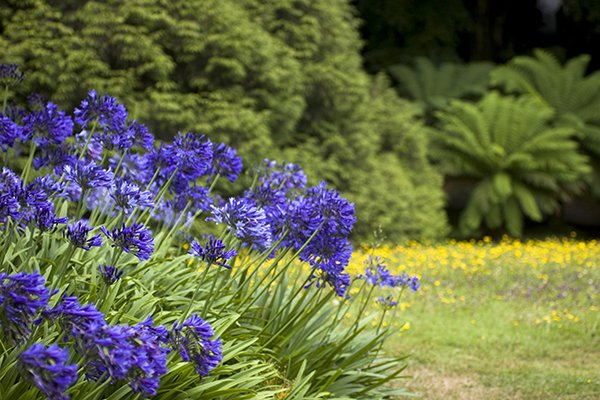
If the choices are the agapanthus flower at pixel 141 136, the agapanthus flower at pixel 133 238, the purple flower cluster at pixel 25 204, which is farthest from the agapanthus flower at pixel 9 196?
the agapanthus flower at pixel 141 136

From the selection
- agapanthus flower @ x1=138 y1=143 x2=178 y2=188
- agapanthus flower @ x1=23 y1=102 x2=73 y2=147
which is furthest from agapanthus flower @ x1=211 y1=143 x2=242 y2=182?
agapanthus flower @ x1=23 y1=102 x2=73 y2=147

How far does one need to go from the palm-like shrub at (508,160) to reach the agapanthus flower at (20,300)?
962 centimetres

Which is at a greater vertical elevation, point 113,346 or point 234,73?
point 113,346

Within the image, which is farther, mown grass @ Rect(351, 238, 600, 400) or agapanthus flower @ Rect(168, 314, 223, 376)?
mown grass @ Rect(351, 238, 600, 400)

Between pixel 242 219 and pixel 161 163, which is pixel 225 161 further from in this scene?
pixel 242 219

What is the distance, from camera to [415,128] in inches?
396

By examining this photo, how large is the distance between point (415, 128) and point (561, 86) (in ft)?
11.7

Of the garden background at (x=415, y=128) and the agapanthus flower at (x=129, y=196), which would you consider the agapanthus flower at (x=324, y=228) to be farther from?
the agapanthus flower at (x=129, y=196)

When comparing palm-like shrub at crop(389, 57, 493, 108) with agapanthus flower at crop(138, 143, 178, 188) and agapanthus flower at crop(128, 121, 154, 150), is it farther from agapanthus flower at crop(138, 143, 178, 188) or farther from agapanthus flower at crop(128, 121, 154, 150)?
agapanthus flower at crop(128, 121, 154, 150)

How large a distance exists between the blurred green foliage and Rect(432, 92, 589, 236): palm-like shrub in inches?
77.8

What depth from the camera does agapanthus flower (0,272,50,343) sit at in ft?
5.09

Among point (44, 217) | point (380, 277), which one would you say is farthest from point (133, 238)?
point (380, 277)

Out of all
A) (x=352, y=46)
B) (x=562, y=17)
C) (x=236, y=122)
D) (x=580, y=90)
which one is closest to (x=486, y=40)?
(x=562, y=17)

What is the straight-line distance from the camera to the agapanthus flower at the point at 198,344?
1801 millimetres
